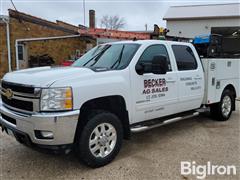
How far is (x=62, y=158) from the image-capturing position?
4367 mm

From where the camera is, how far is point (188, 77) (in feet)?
17.7

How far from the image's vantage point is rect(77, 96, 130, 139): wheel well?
3807mm

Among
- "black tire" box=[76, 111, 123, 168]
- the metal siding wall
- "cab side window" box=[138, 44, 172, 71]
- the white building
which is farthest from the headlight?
the metal siding wall

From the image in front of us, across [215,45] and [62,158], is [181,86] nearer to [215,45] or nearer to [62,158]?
[215,45]

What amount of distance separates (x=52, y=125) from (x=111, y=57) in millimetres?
1865

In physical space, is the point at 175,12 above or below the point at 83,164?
above

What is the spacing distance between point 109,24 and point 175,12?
32.6 metres

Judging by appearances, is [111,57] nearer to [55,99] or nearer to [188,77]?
[55,99]

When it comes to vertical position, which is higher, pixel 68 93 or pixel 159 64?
pixel 159 64

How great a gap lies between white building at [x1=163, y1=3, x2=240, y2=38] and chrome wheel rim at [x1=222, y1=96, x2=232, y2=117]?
15692mm

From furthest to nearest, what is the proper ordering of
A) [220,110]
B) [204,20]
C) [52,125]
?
[204,20] → [220,110] → [52,125]

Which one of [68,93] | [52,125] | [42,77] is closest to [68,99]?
[68,93]

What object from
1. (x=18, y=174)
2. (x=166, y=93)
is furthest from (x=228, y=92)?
(x=18, y=174)

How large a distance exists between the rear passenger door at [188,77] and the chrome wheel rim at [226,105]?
1.15m
